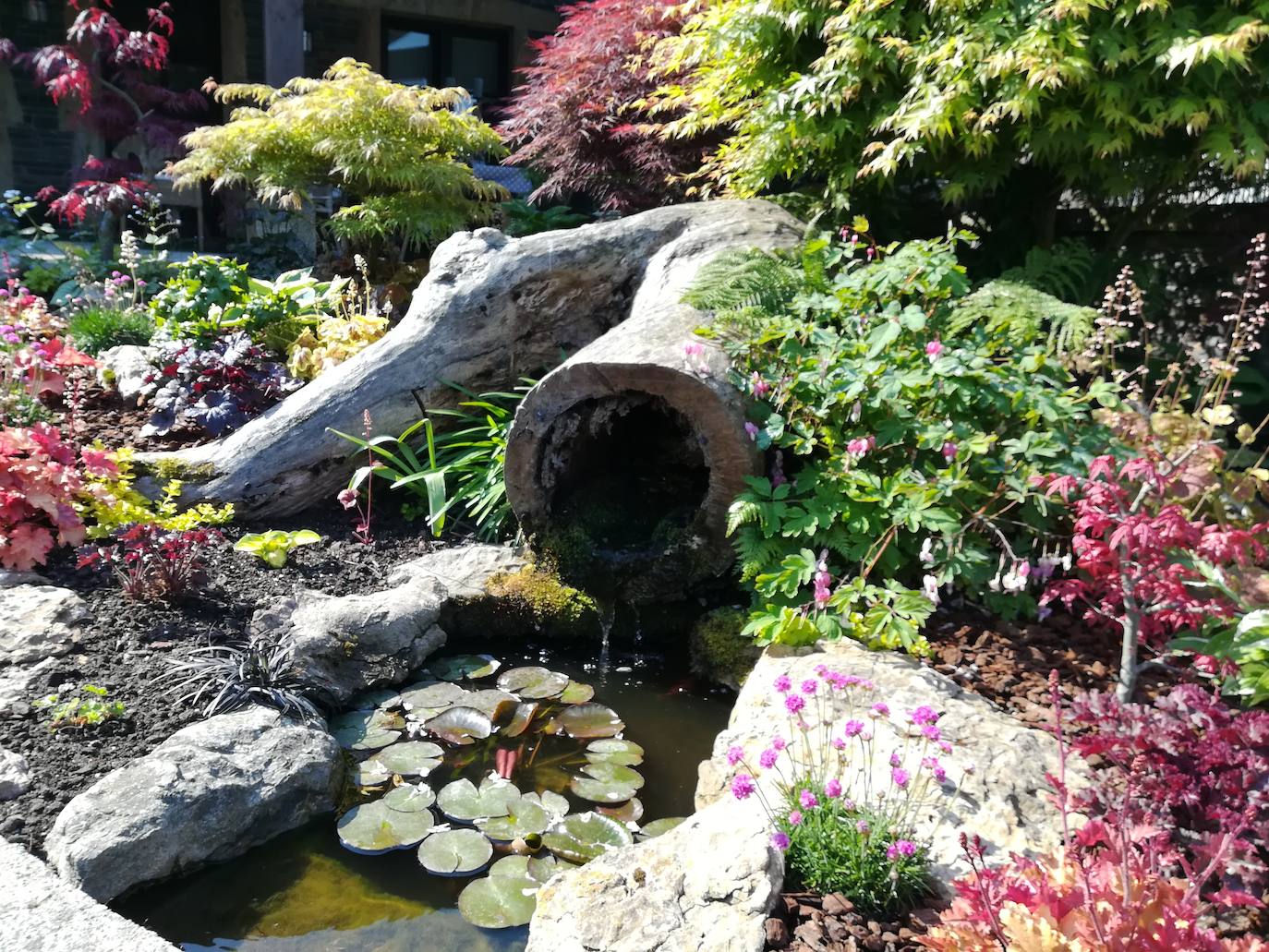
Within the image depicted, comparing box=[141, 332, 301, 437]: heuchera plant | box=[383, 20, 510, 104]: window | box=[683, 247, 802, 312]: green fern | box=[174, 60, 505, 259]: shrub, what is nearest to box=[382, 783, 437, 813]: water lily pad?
box=[683, 247, 802, 312]: green fern

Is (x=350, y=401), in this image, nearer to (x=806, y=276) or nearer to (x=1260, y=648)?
(x=806, y=276)

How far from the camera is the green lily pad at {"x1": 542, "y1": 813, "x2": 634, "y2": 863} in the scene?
2.69m

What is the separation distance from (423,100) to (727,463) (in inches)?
169

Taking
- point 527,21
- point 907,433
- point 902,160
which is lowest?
point 907,433

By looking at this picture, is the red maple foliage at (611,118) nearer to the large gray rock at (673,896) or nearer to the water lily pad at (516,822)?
Result: the water lily pad at (516,822)

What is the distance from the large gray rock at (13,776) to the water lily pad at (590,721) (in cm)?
164

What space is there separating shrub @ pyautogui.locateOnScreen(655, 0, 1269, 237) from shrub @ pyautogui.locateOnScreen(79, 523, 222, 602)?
3369 millimetres

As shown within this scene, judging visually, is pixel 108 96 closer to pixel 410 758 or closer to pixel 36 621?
pixel 36 621

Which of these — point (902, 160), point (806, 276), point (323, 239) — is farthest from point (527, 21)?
point (806, 276)

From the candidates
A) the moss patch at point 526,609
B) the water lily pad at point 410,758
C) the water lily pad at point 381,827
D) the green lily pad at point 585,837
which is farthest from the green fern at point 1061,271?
the water lily pad at point 381,827

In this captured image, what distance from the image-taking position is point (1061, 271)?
4.45 metres

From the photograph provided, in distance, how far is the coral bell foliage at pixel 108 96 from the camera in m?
7.68

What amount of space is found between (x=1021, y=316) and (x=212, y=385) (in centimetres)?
396

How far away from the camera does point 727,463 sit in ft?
11.8
